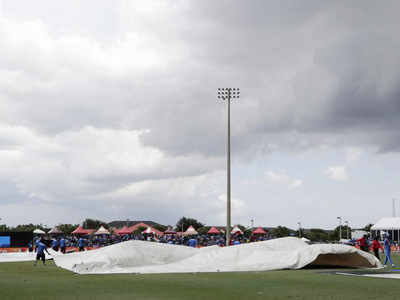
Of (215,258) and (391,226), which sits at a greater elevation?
(391,226)

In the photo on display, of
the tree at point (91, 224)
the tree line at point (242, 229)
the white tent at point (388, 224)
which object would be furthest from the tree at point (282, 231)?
the tree at point (91, 224)

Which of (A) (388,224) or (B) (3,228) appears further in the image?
(B) (3,228)

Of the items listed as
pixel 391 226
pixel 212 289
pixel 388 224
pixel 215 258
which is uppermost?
pixel 388 224

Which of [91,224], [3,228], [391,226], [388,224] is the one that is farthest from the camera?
[91,224]

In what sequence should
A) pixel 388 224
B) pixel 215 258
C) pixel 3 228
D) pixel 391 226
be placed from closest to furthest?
1. pixel 215 258
2. pixel 391 226
3. pixel 388 224
4. pixel 3 228

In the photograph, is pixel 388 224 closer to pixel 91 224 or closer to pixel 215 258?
pixel 215 258

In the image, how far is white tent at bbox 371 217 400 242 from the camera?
188 feet

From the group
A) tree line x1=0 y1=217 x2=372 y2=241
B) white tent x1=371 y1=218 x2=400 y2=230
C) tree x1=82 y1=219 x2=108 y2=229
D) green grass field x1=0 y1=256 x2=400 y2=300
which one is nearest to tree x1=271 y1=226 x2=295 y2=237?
tree line x1=0 y1=217 x2=372 y2=241

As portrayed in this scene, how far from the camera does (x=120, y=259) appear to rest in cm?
2466

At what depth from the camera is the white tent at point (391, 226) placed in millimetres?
57428

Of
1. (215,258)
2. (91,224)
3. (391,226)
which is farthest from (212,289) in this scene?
(91,224)

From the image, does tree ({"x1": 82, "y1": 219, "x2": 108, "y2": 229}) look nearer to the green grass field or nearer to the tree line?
the tree line

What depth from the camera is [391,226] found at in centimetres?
5766

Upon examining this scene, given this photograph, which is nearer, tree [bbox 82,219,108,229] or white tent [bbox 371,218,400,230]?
white tent [bbox 371,218,400,230]
